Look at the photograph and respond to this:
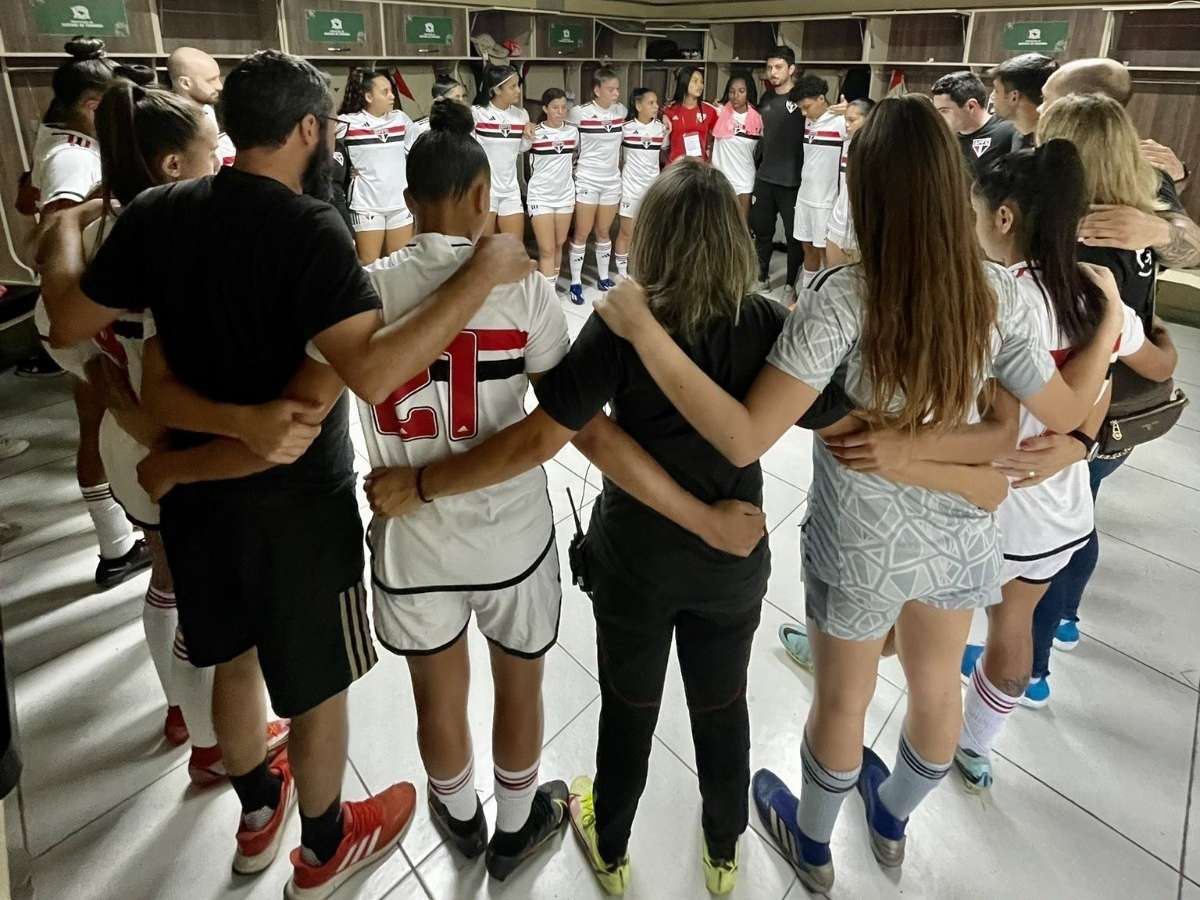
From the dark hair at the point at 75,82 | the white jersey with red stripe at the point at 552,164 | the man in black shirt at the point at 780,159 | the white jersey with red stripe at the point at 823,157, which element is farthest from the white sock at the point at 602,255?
the dark hair at the point at 75,82

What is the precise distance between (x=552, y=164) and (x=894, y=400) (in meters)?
5.21

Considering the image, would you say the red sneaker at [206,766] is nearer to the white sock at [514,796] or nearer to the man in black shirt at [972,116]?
the white sock at [514,796]

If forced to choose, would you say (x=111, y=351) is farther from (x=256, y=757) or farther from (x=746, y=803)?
(x=746, y=803)

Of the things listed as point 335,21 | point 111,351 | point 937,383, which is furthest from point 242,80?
point 335,21

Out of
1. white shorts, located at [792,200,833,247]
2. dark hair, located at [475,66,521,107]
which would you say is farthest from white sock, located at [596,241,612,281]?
white shorts, located at [792,200,833,247]

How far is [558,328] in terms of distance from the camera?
49.9 inches

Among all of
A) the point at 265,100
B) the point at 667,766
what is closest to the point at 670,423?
the point at 265,100

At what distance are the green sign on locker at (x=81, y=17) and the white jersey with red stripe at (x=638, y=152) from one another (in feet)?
11.5

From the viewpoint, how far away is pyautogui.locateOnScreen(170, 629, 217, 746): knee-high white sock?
166 centimetres

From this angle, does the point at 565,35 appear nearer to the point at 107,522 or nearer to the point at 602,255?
the point at 602,255

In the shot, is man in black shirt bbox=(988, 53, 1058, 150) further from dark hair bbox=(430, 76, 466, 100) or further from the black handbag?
dark hair bbox=(430, 76, 466, 100)

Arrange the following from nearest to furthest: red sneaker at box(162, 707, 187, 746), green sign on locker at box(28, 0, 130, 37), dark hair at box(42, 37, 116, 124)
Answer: red sneaker at box(162, 707, 187, 746) < dark hair at box(42, 37, 116, 124) < green sign on locker at box(28, 0, 130, 37)

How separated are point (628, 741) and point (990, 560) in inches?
28.9

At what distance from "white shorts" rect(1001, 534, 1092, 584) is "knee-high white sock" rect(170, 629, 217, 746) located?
175 centimetres
